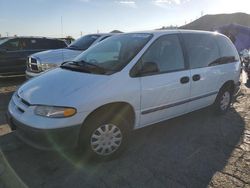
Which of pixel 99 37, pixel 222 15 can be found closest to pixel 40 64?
pixel 99 37

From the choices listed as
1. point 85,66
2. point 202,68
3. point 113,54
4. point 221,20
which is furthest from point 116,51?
point 221,20

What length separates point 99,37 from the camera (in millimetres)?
7953

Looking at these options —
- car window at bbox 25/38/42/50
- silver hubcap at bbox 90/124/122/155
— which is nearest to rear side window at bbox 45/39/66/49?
car window at bbox 25/38/42/50

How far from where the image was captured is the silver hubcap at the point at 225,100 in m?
5.25

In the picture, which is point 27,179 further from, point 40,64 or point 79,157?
point 40,64

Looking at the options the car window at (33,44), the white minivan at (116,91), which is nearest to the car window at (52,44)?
the car window at (33,44)

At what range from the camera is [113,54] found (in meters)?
3.92

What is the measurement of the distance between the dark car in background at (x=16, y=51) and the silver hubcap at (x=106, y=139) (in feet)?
22.1

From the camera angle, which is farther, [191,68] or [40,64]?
[40,64]

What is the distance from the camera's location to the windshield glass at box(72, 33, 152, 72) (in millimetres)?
3535

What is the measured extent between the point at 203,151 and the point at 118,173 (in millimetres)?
1388

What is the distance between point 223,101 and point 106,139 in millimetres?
3064

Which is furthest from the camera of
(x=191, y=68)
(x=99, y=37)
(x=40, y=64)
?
(x=99, y=37)

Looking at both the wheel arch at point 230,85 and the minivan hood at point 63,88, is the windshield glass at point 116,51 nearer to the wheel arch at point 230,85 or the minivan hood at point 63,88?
the minivan hood at point 63,88
